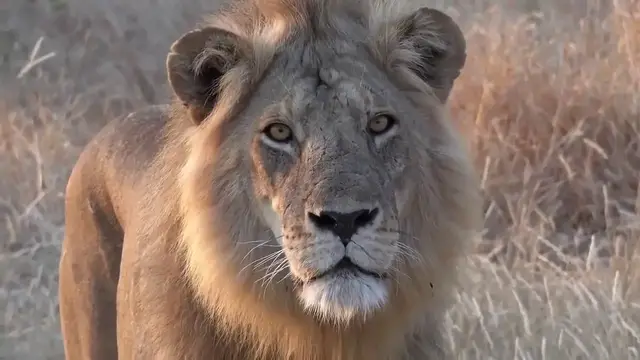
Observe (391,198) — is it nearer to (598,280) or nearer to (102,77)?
(598,280)

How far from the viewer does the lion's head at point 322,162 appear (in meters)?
2.67

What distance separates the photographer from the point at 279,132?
9.39 feet

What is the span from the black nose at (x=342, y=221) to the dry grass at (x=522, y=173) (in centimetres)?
236

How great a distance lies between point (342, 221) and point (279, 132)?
41cm

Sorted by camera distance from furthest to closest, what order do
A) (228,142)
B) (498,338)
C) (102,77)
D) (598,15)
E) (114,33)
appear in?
1. (114,33)
2. (102,77)
3. (598,15)
4. (498,338)
5. (228,142)

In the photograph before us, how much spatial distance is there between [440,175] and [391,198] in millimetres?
304

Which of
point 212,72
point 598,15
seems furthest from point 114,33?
point 212,72

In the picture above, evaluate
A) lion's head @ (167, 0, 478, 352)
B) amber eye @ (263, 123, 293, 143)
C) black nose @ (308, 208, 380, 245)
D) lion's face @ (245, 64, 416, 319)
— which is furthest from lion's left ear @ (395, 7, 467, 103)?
black nose @ (308, 208, 380, 245)

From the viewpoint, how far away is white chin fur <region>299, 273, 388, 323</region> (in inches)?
104

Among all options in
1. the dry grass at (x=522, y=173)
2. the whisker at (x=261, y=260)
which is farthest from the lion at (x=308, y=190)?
the dry grass at (x=522, y=173)

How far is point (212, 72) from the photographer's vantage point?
10.1 ft

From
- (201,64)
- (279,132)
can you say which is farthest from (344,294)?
(201,64)

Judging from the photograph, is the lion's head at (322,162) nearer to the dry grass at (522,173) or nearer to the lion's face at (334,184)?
the lion's face at (334,184)

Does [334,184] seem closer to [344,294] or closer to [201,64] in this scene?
[344,294]
